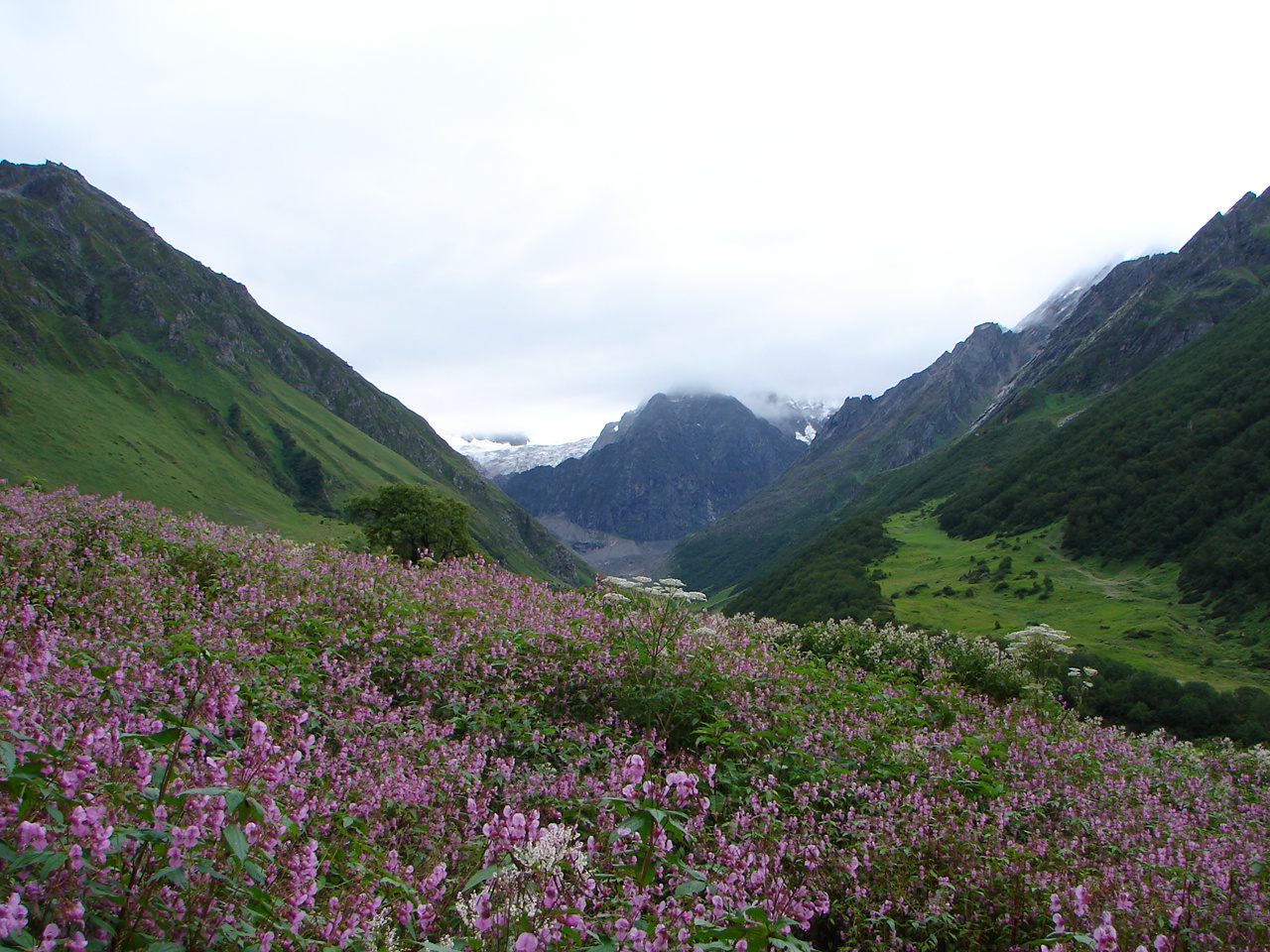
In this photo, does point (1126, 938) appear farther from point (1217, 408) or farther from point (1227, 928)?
point (1217, 408)

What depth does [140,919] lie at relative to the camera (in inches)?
109

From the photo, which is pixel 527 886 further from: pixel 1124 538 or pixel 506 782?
pixel 1124 538

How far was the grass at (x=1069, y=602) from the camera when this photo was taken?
64.9 meters

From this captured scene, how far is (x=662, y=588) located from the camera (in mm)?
11797

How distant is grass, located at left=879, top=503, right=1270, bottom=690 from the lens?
64.9 metres

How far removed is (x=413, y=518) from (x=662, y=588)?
3480 cm

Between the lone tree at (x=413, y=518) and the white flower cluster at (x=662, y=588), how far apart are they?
95.0 feet

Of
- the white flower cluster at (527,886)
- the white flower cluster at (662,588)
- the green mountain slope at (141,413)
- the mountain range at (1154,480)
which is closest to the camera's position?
the white flower cluster at (527,886)

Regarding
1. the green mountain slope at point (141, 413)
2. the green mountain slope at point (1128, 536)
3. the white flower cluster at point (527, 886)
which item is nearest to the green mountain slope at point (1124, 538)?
the green mountain slope at point (1128, 536)

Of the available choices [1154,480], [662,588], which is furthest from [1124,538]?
[662,588]

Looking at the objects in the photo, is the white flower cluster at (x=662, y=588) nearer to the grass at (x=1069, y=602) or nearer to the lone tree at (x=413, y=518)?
the lone tree at (x=413, y=518)

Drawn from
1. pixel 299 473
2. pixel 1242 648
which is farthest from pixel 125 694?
pixel 299 473

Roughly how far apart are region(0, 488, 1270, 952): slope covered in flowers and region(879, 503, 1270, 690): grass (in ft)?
207

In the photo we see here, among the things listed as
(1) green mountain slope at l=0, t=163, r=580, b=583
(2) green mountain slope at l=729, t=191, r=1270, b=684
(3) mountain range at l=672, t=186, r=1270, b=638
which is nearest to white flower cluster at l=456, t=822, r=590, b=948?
(2) green mountain slope at l=729, t=191, r=1270, b=684
